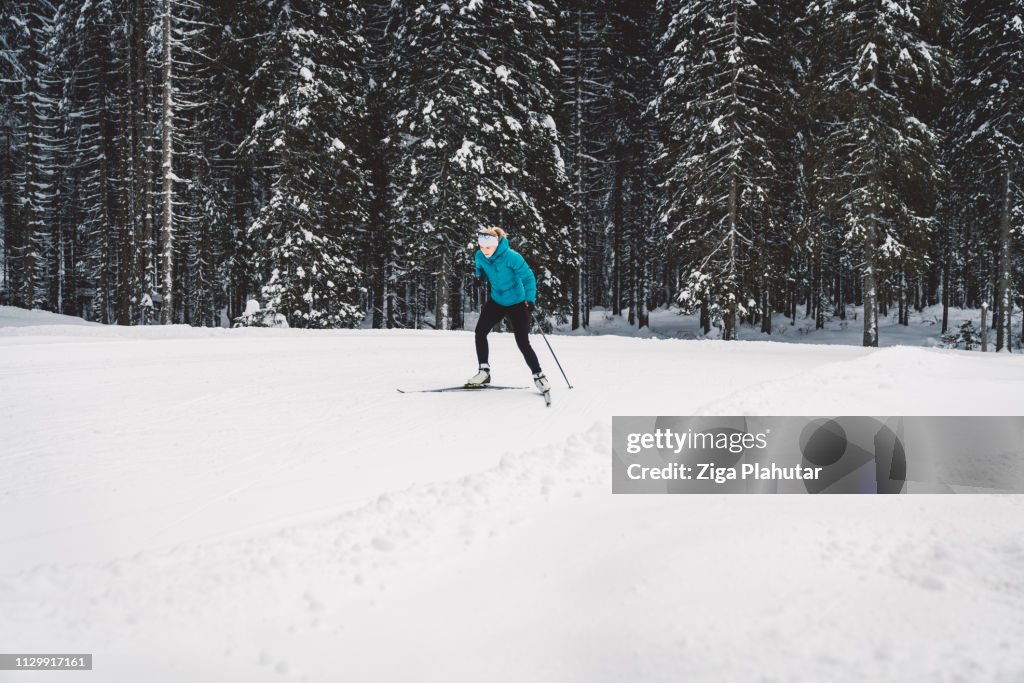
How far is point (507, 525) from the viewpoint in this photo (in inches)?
149

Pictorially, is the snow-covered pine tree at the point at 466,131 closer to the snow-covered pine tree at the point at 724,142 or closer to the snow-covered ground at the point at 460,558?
the snow-covered pine tree at the point at 724,142

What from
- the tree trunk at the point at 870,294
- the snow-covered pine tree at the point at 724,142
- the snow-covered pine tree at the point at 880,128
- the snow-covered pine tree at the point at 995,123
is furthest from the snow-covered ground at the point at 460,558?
the snow-covered pine tree at the point at 995,123

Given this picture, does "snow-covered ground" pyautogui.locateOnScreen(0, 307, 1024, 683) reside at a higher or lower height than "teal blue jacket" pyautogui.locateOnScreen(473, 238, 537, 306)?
lower

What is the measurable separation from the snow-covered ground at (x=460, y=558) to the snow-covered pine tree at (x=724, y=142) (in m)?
13.9

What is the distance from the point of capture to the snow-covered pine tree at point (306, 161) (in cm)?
1873

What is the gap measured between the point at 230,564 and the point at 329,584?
584 millimetres

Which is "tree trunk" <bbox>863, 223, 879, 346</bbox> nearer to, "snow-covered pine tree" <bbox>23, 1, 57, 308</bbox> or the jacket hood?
the jacket hood

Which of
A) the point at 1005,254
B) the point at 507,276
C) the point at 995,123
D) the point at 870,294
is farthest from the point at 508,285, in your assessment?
the point at 1005,254

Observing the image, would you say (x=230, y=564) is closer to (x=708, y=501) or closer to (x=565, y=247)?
(x=708, y=501)

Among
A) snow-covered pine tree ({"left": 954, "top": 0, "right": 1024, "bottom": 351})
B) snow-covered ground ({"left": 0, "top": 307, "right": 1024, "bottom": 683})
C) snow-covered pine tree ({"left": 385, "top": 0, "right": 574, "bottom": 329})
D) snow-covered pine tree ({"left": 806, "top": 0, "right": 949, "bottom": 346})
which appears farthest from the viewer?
snow-covered pine tree ({"left": 954, "top": 0, "right": 1024, "bottom": 351})

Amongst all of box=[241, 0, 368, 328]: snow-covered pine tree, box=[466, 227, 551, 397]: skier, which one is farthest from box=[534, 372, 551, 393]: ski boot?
box=[241, 0, 368, 328]: snow-covered pine tree

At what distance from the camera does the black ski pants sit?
7.49 metres

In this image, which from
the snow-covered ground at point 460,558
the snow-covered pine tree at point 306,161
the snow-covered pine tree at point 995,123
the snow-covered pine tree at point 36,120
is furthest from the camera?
the snow-covered pine tree at point 36,120

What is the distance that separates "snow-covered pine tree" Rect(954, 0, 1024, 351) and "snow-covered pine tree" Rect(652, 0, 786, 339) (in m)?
8.11
